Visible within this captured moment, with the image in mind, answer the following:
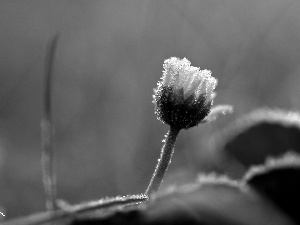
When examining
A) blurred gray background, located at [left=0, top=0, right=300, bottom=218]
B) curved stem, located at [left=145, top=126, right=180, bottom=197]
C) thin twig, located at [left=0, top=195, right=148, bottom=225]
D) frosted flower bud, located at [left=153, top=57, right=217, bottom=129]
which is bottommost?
thin twig, located at [left=0, top=195, right=148, bottom=225]

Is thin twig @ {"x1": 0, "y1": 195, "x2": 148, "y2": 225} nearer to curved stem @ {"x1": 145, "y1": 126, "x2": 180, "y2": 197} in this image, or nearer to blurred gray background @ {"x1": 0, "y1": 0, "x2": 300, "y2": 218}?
curved stem @ {"x1": 145, "y1": 126, "x2": 180, "y2": 197}

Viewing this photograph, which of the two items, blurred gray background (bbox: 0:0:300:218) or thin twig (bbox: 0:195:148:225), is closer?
thin twig (bbox: 0:195:148:225)

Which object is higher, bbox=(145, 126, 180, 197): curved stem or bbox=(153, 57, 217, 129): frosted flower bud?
bbox=(153, 57, 217, 129): frosted flower bud

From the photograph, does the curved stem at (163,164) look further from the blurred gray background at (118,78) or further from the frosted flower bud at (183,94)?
the blurred gray background at (118,78)

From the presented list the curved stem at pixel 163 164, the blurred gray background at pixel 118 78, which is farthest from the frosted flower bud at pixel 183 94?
the blurred gray background at pixel 118 78

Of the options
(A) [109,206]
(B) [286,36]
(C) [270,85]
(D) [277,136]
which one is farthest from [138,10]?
(A) [109,206]

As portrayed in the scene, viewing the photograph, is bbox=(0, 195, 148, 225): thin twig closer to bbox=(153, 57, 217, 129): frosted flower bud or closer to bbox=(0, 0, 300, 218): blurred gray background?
bbox=(153, 57, 217, 129): frosted flower bud

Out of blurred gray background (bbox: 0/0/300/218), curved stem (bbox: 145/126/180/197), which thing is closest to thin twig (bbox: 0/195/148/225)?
curved stem (bbox: 145/126/180/197)

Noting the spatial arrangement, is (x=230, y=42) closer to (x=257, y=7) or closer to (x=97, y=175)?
(x=257, y=7)
